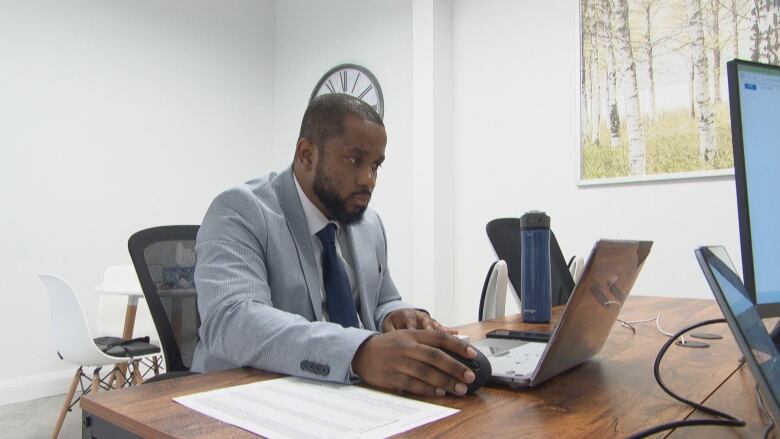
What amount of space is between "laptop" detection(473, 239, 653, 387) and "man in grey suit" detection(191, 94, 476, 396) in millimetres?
105

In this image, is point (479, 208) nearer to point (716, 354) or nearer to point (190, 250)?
point (190, 250)

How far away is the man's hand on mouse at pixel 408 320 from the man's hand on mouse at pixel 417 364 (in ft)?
1.44

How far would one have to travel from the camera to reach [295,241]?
3.78 ft

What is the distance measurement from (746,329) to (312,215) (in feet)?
3.04

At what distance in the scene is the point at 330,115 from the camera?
4.12ft

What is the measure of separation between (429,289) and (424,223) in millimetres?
452

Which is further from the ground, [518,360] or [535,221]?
[535,221]

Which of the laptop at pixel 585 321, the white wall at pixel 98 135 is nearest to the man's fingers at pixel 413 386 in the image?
the laptop at pixel 585 321

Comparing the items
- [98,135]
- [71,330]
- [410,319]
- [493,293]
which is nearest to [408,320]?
[410,319]

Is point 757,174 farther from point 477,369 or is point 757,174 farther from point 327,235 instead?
point 327,235

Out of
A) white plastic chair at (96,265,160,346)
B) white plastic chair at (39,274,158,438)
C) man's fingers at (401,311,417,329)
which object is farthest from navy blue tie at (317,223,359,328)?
white plastic chair at (96,265,160,346)

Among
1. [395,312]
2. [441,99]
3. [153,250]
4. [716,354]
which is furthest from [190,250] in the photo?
[441,99]

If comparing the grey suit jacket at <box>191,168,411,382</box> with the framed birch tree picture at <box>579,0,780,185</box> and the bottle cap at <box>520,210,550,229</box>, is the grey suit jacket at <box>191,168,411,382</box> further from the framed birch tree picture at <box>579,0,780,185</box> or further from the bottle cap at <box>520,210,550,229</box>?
the framed birch tree picture at <box>579,0,780,185</box>

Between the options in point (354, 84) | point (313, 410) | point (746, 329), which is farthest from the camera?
point (354, 84)
